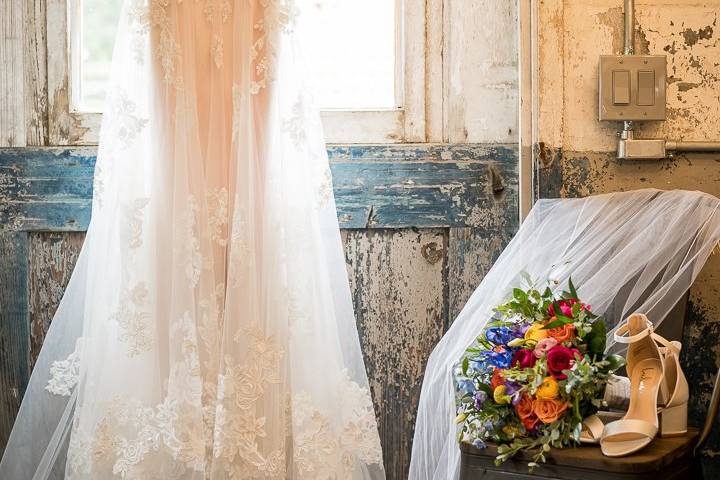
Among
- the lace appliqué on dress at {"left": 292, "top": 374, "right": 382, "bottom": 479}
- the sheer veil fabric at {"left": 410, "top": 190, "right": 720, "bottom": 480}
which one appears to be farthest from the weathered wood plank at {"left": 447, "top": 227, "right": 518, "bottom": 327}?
the lace appliqué on dress at {"left": 292, "top": 374, "right": 382, "bottom": 479}

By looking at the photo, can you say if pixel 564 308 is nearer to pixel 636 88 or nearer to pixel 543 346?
pixel 543 346

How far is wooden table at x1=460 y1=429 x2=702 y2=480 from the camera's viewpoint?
4.24 ft

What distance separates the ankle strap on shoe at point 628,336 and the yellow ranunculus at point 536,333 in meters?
0.12

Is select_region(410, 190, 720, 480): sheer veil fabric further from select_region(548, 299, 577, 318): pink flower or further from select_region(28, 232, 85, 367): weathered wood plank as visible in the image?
select_region(28, 232, 85, 367): weathered wood plank

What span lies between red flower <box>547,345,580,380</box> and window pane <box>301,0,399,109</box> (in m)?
0.95

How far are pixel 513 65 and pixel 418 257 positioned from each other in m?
0.53

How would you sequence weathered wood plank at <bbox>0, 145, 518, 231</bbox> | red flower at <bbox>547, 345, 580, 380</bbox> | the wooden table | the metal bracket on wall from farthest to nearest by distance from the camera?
weathered wood plank at <bbox>0, 145, 518, 231</bbox> < the metal bracket on wall < red flower at <bbox>547, 345, 580, 380</bbox> < the wooden table

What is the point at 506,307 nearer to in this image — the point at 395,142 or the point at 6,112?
the point at 395,142

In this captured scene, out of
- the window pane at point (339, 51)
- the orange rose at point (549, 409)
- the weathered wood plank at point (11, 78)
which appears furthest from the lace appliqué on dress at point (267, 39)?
the orange rose at point (549, 409)

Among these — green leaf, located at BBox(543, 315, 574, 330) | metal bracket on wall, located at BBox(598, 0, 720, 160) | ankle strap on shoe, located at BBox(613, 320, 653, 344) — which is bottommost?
ankle strap on shoe, located at BBox(613, 320, 653, 344)

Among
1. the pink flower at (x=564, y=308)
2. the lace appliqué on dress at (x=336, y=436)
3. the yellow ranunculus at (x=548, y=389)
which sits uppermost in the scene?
the pink flower at (x=564, y=308)

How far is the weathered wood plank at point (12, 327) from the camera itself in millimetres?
2131

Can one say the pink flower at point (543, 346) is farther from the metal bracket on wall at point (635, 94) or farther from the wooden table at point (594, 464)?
the metal bracket on wall at point (635, 94)

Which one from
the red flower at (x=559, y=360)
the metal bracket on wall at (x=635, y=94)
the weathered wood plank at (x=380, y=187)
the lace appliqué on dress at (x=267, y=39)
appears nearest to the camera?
the red flower at (x=559, y=360)
